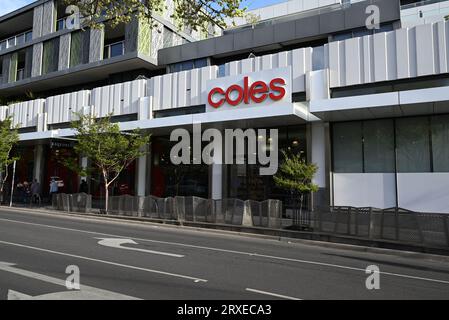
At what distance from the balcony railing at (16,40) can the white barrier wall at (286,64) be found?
21.0m

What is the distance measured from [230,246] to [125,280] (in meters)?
5.11

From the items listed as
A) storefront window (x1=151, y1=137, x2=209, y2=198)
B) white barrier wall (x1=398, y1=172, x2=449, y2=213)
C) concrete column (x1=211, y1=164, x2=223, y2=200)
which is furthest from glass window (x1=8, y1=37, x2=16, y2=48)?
white barrier wall (x1=398, y1=172, x2=449, y2=213)

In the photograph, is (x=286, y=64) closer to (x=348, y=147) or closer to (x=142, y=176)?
(x=348, y=147)

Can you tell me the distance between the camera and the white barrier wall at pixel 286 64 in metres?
18.5

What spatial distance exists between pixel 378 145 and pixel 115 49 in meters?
18.1

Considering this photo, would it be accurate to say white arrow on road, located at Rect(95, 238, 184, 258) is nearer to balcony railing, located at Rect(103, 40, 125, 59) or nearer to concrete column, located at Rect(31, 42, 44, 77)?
balcony railing, located at Rect(103, 40, 125, 59)

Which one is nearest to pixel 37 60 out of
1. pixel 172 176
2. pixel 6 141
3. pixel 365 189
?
pixel 6 141

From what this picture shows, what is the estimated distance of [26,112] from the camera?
29.8 meters

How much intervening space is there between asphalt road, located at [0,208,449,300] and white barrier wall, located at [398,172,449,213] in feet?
18.2

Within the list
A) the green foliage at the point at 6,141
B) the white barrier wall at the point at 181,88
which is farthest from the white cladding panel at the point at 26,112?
the white barrier wall at the point at 181,88

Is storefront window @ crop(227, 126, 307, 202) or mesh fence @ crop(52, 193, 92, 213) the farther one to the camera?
mesh fence @ crop(52, 193, 92, 213)

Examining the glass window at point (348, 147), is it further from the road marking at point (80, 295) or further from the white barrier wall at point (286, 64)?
the road marking at point (80, 295)

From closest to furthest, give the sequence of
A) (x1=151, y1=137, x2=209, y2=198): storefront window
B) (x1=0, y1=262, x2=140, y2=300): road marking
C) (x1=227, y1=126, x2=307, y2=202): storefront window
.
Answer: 1. (x1=0, y1=262, x2=140, y2=300): road marking
2. (x1=227, y1=126, x2=307, y2=202): storefront window
3. (x1=151, y1=137, x2=209, y2=198): storefront window

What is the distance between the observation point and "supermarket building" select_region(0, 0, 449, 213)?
52.2 ft
